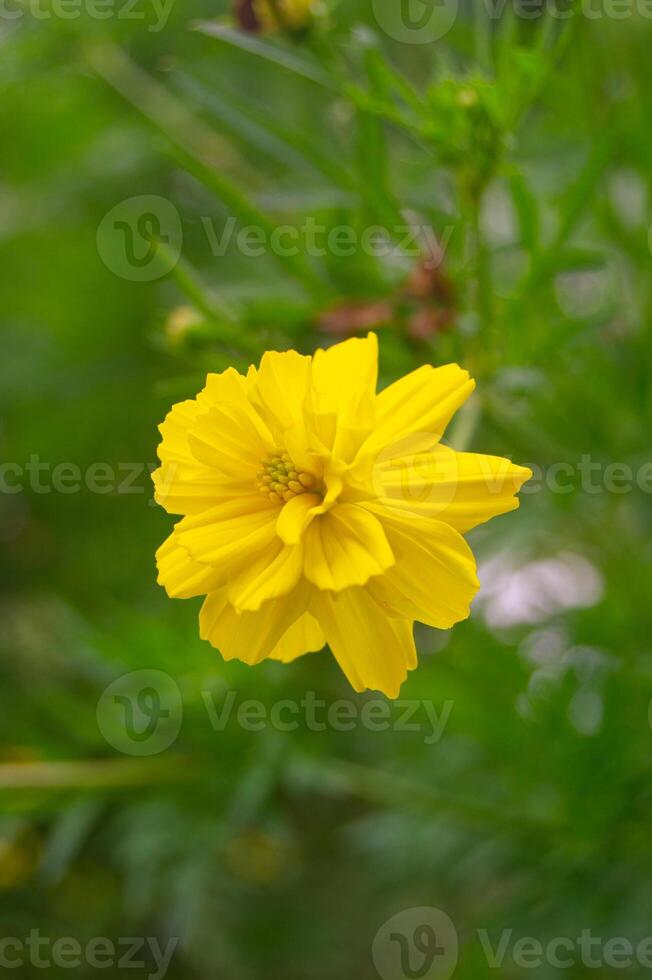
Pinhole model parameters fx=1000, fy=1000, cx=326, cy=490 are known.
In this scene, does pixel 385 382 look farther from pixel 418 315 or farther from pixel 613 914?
pixel 613 914

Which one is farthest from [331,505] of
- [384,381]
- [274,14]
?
[274,14]

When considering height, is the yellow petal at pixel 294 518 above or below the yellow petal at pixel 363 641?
above

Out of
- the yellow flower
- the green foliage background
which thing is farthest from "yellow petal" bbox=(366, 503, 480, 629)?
the yellow flower

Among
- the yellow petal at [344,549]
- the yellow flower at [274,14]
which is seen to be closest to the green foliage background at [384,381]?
the yellow flower at [274,14]

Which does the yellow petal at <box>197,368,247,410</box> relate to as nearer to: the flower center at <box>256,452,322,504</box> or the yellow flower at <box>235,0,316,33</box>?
the flower center at <box>256,452,322,504</box>

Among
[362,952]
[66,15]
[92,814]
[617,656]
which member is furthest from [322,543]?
[362,952]

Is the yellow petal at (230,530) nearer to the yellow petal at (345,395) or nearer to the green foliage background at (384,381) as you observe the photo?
the yellow petal at (345,395)

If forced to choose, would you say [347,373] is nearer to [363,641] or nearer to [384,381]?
[363,641]
